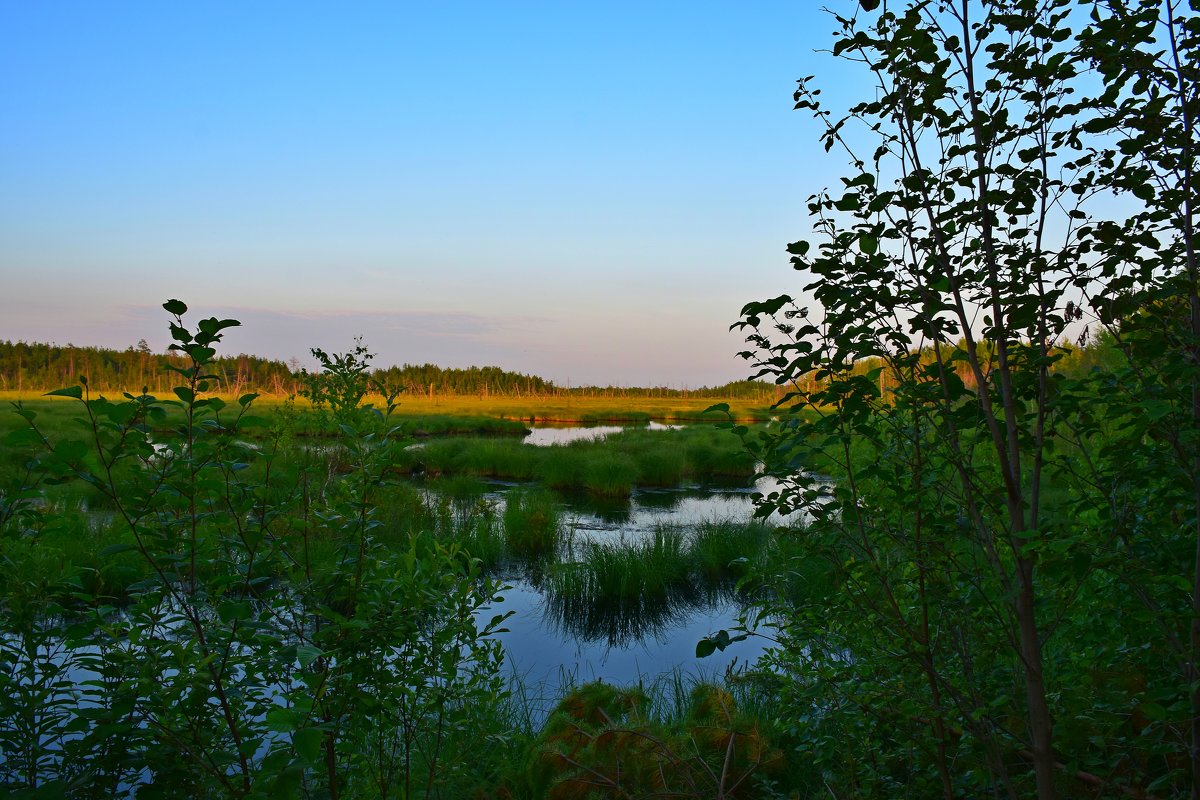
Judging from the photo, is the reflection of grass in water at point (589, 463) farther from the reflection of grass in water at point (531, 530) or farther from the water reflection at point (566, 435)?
the reflection of grass in water at point (531, 530)

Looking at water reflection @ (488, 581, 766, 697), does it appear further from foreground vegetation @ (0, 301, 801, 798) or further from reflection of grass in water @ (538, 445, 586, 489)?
reflection of grass in water @ (538, 445, 586, 489)

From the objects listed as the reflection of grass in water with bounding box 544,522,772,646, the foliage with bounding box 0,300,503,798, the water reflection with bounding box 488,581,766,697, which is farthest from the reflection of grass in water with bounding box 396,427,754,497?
the foliage with bounding box 0,300,503,798

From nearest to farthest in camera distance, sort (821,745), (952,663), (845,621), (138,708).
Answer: (138,708) → (952,663) → (821,745) → (845,621)

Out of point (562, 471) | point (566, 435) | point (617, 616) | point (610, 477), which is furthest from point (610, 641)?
point (566, 435)

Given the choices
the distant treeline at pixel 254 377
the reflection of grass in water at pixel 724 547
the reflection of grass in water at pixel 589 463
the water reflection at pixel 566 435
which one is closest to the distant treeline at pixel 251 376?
the distant treeline at pixel 254 377

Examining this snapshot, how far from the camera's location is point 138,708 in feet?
5.95

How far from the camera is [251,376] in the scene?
3937 inches

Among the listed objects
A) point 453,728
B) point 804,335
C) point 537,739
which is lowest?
point 537,739

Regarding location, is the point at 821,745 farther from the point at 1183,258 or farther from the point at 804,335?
the point at 1183,258

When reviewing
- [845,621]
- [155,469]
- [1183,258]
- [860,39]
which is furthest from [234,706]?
[1183,258]

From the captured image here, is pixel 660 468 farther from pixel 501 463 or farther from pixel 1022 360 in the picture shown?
pixel 1022 360

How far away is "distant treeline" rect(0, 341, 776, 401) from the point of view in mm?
88312

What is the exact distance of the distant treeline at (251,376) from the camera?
88.3 metres

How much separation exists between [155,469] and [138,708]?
618mm
